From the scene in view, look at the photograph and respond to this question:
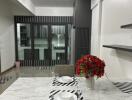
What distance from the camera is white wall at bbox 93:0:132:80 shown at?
2023 millimetres

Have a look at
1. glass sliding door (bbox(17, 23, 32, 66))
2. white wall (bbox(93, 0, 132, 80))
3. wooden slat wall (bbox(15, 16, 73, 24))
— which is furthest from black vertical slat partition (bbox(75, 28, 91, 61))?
glass sliding door (bbox(17, 23, 32, 66))

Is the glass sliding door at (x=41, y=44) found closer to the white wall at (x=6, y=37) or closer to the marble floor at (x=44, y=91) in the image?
the white wall at (x=6, y=37)

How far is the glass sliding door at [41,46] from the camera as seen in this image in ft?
21.9

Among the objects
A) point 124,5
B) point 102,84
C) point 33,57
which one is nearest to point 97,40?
point 124,5

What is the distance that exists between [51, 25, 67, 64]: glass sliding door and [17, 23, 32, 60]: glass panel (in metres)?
1.14

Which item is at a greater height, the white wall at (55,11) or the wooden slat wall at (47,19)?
the white wall at (55,11)

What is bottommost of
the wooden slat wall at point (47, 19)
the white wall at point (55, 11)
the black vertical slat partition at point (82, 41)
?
the black vertical slat partition at point (82, 41)

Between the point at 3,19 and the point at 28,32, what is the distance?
1.59m

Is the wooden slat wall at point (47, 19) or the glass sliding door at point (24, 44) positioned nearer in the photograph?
the wooden slat wall at point (47, 19)

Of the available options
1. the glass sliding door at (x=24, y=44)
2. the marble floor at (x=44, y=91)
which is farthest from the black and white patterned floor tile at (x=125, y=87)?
the glass sliding door at (x=24, y=44)

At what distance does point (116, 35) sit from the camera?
7.98 feet

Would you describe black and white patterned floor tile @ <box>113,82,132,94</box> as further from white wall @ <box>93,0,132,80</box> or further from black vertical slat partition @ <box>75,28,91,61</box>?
black vertical slat partition @ <box>75,28,91,61</box>

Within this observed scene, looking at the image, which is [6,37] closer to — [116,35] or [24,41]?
[24,41]

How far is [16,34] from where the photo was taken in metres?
6.56
